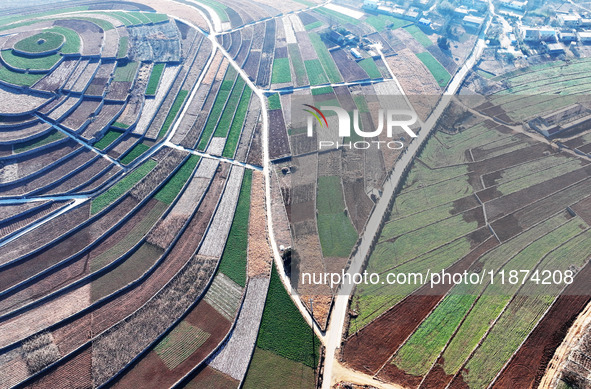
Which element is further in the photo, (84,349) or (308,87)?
(308,87)

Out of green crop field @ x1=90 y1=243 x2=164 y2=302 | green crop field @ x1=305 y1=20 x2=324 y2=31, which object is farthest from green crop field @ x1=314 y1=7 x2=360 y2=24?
green crop field @ x1=90 y1=243 x2=164 y2=302

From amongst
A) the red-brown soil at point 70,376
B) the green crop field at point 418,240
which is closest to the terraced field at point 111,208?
the red-brown soil at point 70,376

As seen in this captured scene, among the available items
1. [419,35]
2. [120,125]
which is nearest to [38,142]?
[120,125]

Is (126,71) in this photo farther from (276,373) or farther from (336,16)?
(276,373)

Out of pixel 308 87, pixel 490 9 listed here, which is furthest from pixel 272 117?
pixel 490 9

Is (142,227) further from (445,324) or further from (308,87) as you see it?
(308,87)

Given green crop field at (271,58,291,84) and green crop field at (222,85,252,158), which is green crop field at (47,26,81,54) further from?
green crop field at (271,58,291,84)
